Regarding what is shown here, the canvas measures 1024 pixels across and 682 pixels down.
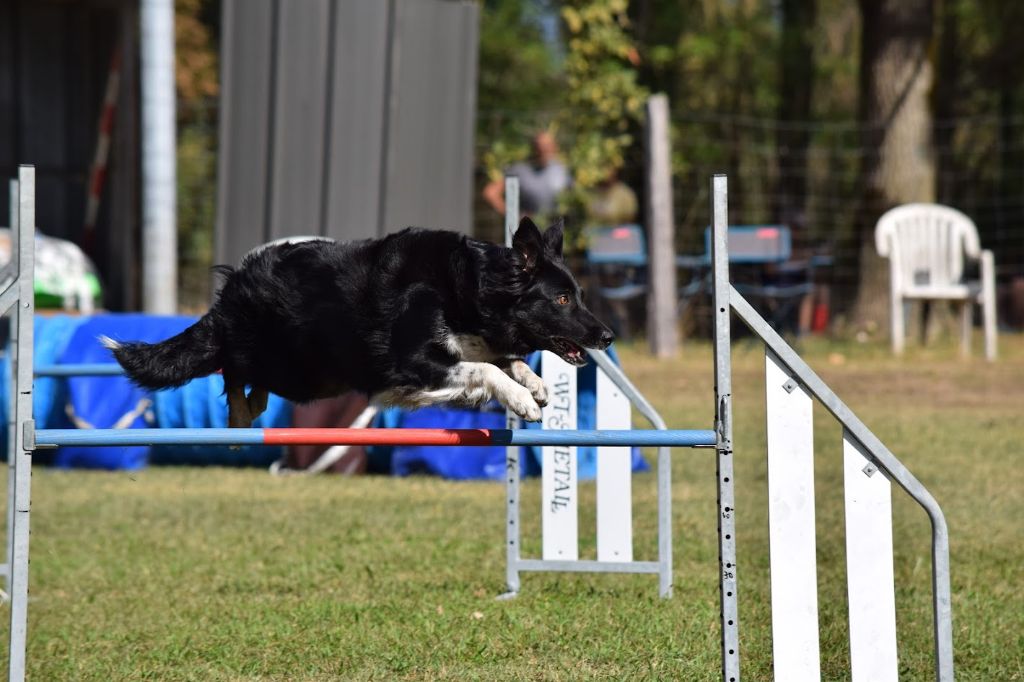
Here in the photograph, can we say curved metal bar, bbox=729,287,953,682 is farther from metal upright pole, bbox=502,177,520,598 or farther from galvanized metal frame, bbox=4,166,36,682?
metal upright pole, bbox=502,177,520,598

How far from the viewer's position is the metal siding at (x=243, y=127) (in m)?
11.2

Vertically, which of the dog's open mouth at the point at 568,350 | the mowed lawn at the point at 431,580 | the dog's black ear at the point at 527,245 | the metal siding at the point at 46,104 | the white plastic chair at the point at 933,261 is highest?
the metal siding at the point at 46,104

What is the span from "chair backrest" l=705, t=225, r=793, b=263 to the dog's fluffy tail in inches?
391

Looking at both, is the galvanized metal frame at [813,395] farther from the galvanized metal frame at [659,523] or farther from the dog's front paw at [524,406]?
the galvanized metal frame at [659,523]

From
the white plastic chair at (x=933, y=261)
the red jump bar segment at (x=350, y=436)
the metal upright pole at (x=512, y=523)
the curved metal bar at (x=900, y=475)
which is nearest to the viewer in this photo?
the curved metal bar at (x=900, y=475)

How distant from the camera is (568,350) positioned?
4.29 meters

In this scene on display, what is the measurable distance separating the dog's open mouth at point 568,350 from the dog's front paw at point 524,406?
241 mm

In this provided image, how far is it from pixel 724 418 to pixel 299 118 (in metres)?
8.36

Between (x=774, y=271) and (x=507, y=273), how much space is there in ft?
34.8

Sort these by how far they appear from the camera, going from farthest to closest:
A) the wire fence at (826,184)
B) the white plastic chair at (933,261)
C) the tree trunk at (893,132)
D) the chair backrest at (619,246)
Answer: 1. the wire fence at (826,184)
2. the tree trunk at (893,132)
3. the chair backrest at (619,246)
4. the white plastic chair at (933,261)

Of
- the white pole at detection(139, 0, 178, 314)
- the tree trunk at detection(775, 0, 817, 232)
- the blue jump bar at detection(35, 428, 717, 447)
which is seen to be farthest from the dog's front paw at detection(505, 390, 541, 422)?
the tree trunk at detection(775, 0, 817, 232)

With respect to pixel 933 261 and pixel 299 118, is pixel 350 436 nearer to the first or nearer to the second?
pixel 299 118

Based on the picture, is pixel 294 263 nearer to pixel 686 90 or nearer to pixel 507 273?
pixel 507 273

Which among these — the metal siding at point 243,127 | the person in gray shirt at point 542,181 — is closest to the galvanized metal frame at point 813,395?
the metal siding at point 243,127
